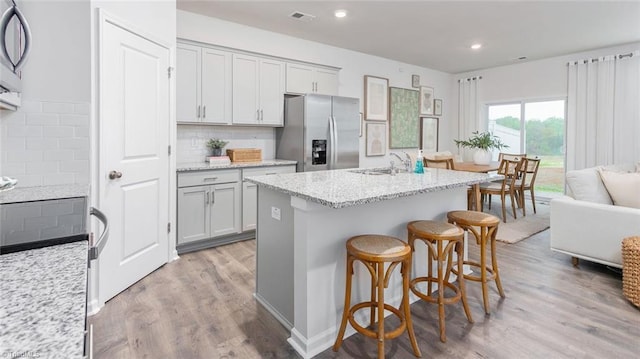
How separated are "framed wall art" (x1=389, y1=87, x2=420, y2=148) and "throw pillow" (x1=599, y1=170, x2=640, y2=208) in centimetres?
346

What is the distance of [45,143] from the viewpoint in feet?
6.71

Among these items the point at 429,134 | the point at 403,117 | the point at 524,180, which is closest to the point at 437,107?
the point at 429,134

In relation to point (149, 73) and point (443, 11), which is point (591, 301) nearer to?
point (443, 11)

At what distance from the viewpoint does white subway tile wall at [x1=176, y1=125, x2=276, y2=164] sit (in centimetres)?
398

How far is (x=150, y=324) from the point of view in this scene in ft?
7.08

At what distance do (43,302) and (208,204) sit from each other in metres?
3.06

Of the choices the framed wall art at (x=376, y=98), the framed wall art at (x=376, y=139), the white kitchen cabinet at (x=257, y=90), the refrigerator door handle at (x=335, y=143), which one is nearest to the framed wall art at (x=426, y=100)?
the framed wall art at (x=376, y=98)

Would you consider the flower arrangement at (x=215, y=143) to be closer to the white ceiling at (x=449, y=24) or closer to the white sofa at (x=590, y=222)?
the white ceiling at (x=449, y=24)

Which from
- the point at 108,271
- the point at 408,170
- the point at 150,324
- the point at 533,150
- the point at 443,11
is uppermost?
the point at 443,11

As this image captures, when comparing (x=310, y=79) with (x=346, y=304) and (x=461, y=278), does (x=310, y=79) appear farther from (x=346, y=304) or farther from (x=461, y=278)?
(x=346, y=304)

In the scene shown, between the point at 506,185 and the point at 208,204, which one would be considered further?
the point at 506,185

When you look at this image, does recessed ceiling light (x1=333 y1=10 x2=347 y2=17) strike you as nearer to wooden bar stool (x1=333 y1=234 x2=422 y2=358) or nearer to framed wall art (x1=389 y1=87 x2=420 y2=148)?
framed wall art (x1=389 y1=87 x2=420 y2=148)

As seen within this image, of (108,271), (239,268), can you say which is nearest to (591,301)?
(239,268)

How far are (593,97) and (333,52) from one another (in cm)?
425
